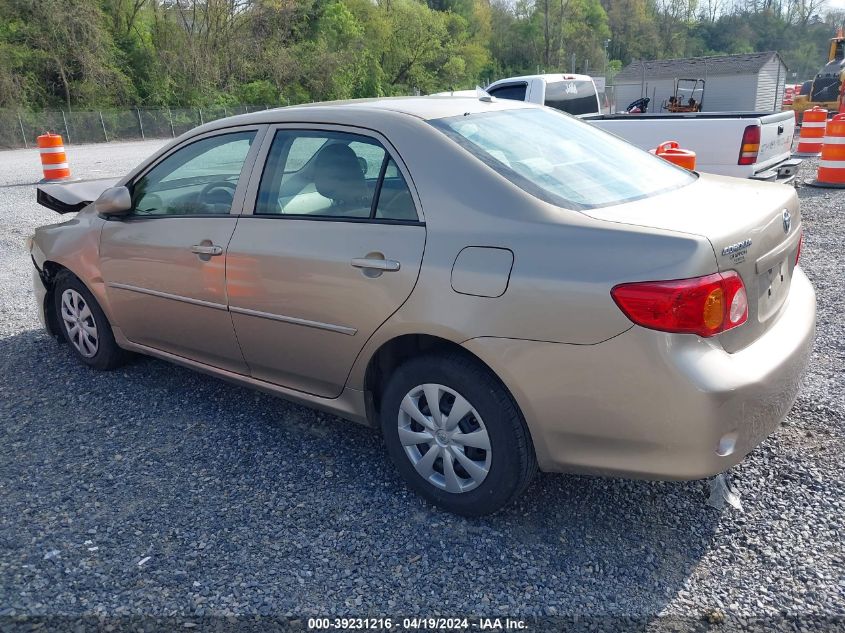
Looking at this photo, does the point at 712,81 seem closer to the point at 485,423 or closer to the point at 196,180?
the point at 196,180

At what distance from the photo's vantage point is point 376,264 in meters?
2.98

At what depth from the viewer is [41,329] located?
5.66 meters

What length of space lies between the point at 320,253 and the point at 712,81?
2379 centimetres

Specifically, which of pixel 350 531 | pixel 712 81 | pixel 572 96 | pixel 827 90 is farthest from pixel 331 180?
pixel 827 90

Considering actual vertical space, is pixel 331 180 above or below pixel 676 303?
above

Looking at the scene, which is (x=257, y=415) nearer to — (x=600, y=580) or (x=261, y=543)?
(x=261, y=543)

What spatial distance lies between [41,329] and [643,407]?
Result: 495 cm

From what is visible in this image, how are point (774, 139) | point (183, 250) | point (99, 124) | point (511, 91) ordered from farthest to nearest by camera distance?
point (99, 124), point (511, 91), point (774, 139), point (183, 250)

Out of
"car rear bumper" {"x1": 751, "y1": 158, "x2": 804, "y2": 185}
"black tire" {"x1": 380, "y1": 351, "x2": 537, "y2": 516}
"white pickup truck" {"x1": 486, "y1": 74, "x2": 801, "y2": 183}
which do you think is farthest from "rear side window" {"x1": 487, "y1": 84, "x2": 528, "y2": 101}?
"black tire" {"x1": 380, "y1": 351, "x2": 537, "y2": 516}

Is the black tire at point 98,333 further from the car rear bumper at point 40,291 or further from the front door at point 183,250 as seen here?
the front door at point 183,250

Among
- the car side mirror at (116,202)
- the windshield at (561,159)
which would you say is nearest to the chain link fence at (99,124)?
the car side mirror at (116,202)

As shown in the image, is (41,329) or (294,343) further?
(41,329)

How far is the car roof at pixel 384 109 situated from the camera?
3.29m

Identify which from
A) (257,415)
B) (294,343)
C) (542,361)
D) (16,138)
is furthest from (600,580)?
(16,138)
